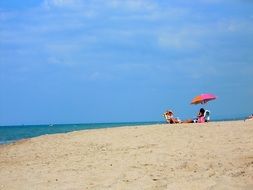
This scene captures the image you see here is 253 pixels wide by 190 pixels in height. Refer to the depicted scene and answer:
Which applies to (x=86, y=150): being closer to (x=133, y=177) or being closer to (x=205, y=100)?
(x=133, y=177)

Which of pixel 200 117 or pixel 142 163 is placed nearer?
pixel 142 163

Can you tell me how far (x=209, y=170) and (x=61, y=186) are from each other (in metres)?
3.42

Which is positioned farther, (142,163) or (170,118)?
(170,118)

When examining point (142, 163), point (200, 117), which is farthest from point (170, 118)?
point (142, 163)

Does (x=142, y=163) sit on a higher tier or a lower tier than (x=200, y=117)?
lower

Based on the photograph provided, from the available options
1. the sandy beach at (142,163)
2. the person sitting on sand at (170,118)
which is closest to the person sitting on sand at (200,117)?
the person sitting on sand at (170,118)

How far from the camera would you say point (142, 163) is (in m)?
12.7

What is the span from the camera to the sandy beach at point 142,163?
34.9ft

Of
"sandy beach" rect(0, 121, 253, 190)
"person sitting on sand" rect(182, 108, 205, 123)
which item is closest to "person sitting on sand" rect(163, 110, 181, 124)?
"person sitting on sand" rect(182, 108, 205, 123)

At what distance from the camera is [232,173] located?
35.0ft

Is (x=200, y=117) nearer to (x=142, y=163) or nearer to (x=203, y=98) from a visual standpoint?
(x=203, y=98)

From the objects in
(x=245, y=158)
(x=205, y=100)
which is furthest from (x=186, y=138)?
(x=205, y=100)

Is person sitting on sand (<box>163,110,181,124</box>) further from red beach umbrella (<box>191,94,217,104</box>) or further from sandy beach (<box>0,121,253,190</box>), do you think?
sandy beach (<box>0,121,253,190</box>)

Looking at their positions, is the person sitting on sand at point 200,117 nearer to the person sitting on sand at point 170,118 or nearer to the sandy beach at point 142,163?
the person sitting on sand at point 170,118
